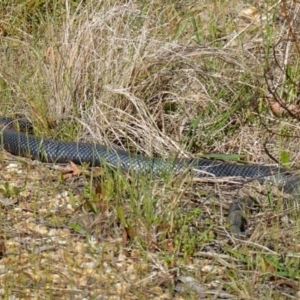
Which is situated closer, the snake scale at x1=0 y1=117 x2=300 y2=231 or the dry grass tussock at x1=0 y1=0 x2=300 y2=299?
the dry grass tussock at x1=0 y1=0 x2=300 y2=299

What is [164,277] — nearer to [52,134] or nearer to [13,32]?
[52,134]

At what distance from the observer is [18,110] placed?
15.6ft

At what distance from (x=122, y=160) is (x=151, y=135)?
0.32 m

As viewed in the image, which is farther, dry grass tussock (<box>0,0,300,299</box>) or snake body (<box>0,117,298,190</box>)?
snake body (<box>0,117,298,190</box>)

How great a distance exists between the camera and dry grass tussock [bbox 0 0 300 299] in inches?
121

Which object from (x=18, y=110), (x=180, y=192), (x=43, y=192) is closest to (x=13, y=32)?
(x=18, y=110)

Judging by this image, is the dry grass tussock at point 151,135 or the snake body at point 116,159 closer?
the dry grass tussock at point 151,135

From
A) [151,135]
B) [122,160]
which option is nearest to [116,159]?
[122,160]

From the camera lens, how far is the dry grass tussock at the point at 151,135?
308cm

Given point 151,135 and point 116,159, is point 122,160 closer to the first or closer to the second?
point 116,159

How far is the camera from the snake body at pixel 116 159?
3895 mm

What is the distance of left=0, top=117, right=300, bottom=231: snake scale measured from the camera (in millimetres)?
3859

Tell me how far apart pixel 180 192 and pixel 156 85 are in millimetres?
1219

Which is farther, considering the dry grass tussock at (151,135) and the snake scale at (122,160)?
the snake scale at (122,160)
